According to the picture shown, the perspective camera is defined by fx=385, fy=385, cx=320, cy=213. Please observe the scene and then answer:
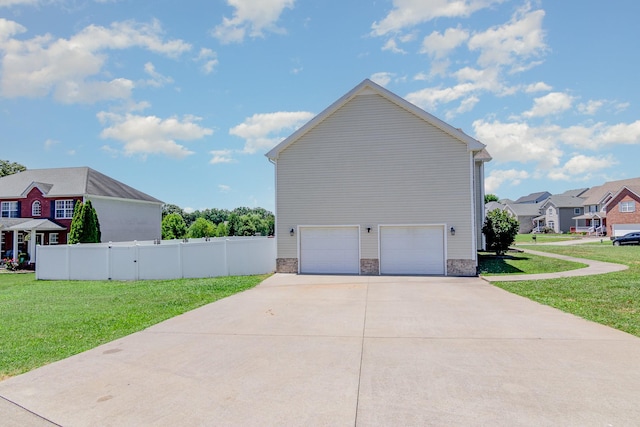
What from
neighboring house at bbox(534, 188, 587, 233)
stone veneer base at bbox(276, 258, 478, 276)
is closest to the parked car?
stone veneer base at bbox(276, 258, 478, 276)

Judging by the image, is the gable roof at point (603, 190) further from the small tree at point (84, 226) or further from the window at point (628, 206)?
the small tree at point (84, 226)

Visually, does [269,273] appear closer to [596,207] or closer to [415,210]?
[415,210]

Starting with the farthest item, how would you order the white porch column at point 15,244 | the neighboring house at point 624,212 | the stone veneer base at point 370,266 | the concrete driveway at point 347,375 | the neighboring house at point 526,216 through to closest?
the neighboring house at point 526,216
the neighboring house at point 624,212
the white porch column at point 15,244
the stone veneer base at point 370,266
the concrete driveway at point 347,375

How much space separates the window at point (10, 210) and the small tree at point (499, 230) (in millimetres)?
33268

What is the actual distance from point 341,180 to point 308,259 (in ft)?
12.4

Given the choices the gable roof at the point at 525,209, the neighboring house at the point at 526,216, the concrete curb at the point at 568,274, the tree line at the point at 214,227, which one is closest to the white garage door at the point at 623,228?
the neighboring house at the point at 526,216

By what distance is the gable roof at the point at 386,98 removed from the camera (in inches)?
615

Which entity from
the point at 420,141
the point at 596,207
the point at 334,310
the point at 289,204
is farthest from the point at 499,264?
the point at 596,207

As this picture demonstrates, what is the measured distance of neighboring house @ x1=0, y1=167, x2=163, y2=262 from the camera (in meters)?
27.8

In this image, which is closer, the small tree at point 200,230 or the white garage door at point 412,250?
the white garage door at point 412,250

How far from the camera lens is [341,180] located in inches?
659

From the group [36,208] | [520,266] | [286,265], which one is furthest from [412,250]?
[36,208]

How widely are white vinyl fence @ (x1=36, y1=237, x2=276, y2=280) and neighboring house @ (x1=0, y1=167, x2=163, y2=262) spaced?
1196 centimetres

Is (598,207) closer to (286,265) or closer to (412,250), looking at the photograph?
(412,250)
